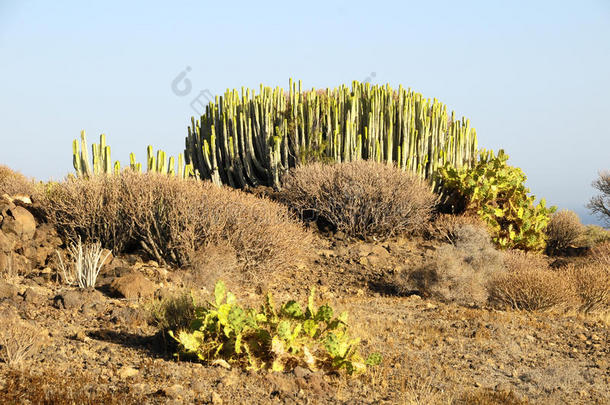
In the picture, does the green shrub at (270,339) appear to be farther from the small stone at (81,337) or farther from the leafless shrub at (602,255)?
the leafless shrub at (602,255)

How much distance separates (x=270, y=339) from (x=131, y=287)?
283cm

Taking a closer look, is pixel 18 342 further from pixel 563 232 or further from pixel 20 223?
pixel 563 232

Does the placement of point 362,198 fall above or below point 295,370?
above

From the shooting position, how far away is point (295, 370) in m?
4.76

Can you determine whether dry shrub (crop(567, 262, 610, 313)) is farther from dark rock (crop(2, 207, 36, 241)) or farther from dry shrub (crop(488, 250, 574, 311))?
dark rock (crop(2, 207, 36, 241))

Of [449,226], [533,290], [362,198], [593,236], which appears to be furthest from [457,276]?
[593,236]

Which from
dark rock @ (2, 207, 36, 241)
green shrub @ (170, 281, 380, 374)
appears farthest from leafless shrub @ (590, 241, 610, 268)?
dark rock @ (2, 207, 36, 241)

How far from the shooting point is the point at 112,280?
765 centimetres

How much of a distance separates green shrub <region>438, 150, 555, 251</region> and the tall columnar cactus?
95cm

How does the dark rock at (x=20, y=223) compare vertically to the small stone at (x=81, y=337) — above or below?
above

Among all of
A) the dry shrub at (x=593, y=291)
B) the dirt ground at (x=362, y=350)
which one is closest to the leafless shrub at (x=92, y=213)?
the dirt ground at (x=362, y=350)

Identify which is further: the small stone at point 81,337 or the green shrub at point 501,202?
the green shrub at point 501,202

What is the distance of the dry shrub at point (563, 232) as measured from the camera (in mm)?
15711

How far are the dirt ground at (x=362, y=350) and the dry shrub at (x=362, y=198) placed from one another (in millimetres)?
3284
